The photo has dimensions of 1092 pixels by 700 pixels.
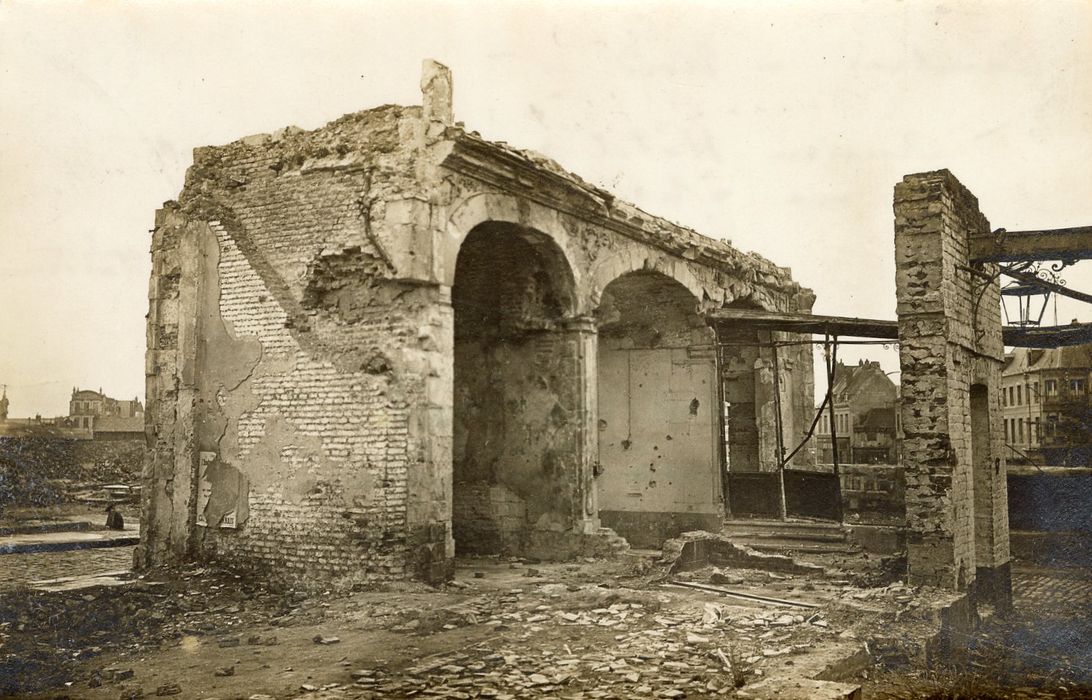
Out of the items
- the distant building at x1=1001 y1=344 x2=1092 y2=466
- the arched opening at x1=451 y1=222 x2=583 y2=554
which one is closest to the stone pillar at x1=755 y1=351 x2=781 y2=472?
the arched opening at x1=451 y1=222 x2=583 y2=554

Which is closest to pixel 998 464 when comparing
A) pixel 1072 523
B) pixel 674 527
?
pixel 674 527

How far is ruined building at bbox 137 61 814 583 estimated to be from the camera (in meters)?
9.35

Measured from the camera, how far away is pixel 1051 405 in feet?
76.8

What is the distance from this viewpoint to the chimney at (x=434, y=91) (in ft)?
31.0

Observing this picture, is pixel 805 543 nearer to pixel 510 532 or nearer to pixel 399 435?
pixel 510 532

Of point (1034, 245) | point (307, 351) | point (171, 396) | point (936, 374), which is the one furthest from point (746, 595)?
point (171, 396)

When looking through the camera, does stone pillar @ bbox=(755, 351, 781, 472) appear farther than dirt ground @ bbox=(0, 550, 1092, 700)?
Yes

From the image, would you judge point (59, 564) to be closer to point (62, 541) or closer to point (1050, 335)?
point (62, 541)

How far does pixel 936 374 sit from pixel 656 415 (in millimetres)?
6560

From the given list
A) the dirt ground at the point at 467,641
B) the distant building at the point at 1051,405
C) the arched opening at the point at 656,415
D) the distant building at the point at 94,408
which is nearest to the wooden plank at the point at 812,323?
→ the arched opening at the point at 656,415

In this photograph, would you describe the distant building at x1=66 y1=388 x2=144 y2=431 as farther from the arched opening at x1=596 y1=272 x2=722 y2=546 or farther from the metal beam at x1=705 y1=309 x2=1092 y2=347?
the metal beam at x1=705 y1=309 x2=1092 y2=347

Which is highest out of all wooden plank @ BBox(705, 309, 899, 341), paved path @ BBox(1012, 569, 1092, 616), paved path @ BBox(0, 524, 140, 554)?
wooden plank @ BBox(705, 309, 899, 341)

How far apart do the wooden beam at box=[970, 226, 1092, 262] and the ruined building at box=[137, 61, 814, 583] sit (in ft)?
15.1

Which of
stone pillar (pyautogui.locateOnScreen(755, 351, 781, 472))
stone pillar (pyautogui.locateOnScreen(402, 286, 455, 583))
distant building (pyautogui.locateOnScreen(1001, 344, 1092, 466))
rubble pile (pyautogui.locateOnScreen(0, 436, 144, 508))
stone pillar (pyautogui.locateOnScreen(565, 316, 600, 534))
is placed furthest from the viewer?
distant building (pyautogui.locateOnScreen(1001, 344, 1092, 466))
